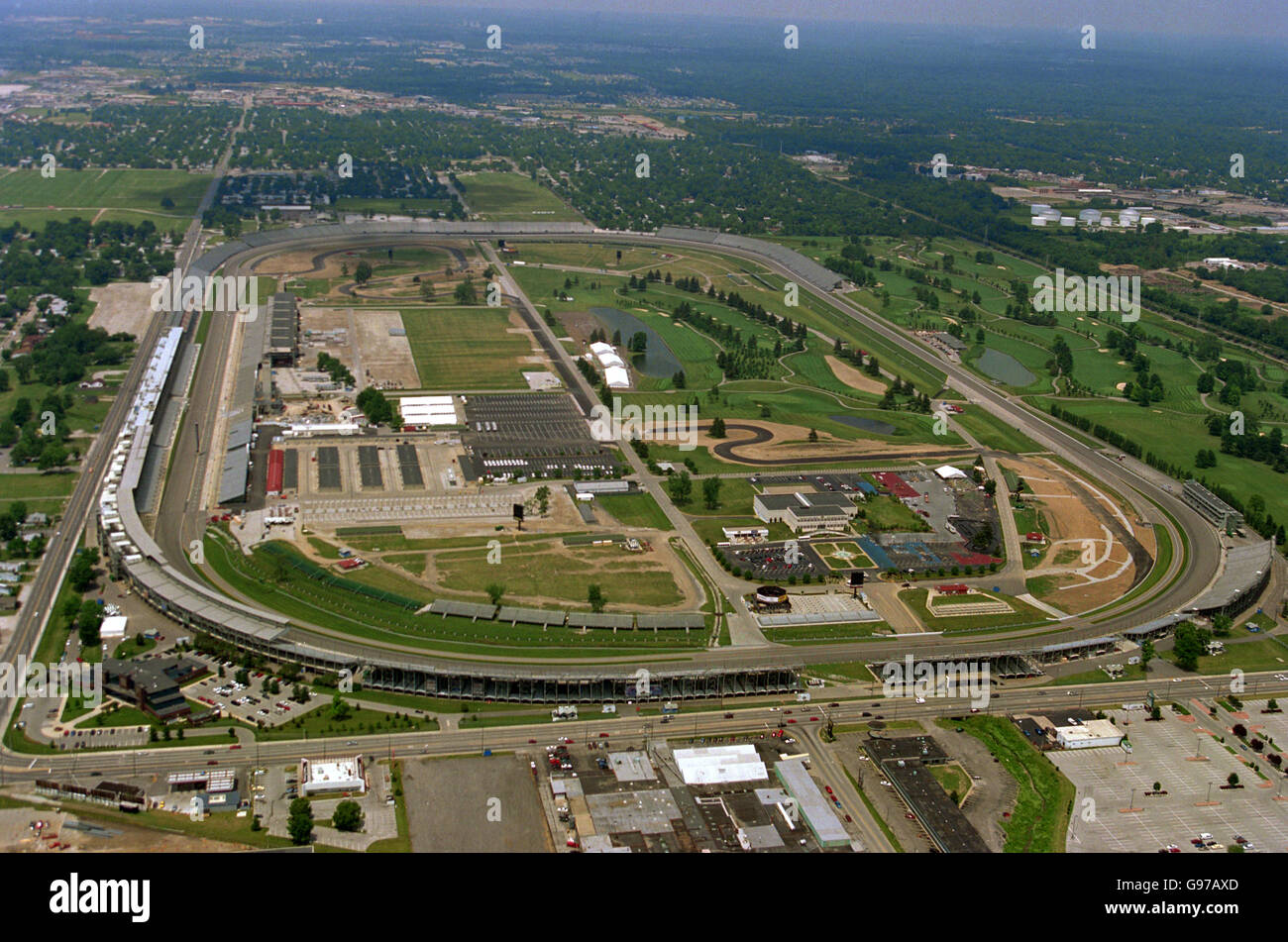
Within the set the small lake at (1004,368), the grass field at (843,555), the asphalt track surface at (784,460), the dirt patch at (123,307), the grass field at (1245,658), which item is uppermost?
the dirt patch at (123,307)

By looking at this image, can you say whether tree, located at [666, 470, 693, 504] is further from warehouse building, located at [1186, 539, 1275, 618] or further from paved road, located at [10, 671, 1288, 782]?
warehouse building, located at [1186, 539, 1275, 618]

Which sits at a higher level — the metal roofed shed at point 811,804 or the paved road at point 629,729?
the paved road at point 629,729

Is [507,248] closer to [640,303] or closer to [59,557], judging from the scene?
[640,303]

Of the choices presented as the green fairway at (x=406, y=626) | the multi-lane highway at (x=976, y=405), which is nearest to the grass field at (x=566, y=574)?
the green fairway at (x=406, y=626)

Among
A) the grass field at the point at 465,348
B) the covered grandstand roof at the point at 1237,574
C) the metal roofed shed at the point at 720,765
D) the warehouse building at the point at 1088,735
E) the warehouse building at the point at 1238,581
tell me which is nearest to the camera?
the metal roofed shed at the point at 720,765

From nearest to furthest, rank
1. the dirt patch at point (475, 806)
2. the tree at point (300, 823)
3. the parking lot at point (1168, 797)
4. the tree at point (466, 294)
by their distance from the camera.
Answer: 1. the tree at point (300, 823)
2. the dirt patch at point (475, 806)
3. the parking lot at point (1168, 797)
4. the tree at point (466, 294)

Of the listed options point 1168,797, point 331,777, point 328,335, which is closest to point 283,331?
point 328,335

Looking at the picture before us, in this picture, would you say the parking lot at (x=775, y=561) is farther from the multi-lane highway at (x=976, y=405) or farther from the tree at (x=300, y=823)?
the tree at (x=300, y=823)

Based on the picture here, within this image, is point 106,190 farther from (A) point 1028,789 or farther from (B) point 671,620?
(A) point 1028,789

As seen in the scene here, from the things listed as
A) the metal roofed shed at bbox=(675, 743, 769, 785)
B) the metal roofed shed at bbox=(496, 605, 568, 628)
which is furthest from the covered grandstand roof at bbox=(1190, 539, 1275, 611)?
the metal roofed shed at bbox=(496, 605, 568, 628)
